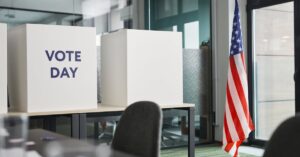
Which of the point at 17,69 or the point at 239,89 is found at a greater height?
the point at 17,69

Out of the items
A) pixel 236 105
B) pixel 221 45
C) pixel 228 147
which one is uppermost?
pixel 221 45

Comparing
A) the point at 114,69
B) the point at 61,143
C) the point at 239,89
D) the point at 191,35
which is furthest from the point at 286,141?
the point at 191,35

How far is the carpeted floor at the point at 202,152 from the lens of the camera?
15.3ft

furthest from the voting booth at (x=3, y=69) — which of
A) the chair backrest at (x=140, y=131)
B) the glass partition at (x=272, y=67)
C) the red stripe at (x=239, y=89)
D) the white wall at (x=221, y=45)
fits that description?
the glass partition at (x=272, y=67)

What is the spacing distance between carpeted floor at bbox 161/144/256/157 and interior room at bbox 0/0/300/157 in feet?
0.04

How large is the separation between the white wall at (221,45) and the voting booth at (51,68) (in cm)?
268

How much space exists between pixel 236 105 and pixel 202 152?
A: 0.92 m

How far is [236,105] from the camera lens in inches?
167

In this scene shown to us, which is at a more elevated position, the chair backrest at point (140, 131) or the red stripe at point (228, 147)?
the chair backrest at point (140, 131)

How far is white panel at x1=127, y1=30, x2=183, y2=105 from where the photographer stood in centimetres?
Result: 322

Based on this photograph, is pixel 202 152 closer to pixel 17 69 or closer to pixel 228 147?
pixel 228 147

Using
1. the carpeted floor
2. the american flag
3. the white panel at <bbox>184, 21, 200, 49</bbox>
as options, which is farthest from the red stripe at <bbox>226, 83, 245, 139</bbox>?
the white panel at <bbox>184, 21, 200, 49</bbox>

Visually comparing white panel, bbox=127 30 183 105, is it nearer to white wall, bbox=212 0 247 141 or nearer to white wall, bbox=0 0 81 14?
white wall, bbox=212 0 247 141

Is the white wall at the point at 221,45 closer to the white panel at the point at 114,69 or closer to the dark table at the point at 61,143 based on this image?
the white panel at the point at 114,69
